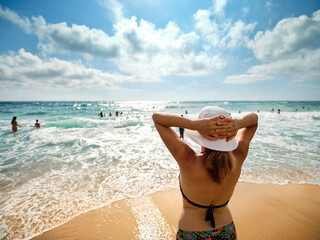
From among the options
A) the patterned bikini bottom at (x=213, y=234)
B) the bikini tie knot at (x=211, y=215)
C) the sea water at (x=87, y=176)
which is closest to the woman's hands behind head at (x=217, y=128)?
the bikini tie knot at (x=211, y=215)

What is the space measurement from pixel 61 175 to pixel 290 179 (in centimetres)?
823

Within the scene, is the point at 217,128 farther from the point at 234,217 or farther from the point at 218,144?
the point at 234,217

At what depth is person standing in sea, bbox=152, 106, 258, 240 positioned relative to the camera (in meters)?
1.34

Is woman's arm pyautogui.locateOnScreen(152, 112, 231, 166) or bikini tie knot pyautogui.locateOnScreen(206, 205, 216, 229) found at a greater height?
woman's arm pyautogui.locateOnScreen(152, 112, 231, 166)

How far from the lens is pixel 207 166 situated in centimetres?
138

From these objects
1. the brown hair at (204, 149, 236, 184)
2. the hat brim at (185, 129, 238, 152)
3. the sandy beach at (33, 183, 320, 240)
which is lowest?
the sandy beach at (33, 183, 320, 240)

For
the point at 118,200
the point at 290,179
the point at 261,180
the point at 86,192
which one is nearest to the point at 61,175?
the point at 86,192

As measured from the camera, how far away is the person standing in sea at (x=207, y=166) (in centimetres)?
134

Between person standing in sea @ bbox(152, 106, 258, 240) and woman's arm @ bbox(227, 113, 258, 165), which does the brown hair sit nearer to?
person standing in sea @ bbox(152, 106, 258, 240)

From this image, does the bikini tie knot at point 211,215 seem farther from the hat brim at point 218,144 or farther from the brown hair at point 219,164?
the hat brim at point 218,144

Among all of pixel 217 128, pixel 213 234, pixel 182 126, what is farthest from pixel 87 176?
pixel 217 128

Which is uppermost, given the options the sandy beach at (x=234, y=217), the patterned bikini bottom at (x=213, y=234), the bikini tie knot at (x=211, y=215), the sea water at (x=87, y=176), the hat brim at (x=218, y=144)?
the hat brim at (x=218, y=144)

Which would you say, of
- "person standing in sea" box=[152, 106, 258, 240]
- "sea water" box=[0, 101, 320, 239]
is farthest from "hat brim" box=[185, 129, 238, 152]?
"sea water" box=[0, 101, 320, 239]

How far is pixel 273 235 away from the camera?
9.87ft
